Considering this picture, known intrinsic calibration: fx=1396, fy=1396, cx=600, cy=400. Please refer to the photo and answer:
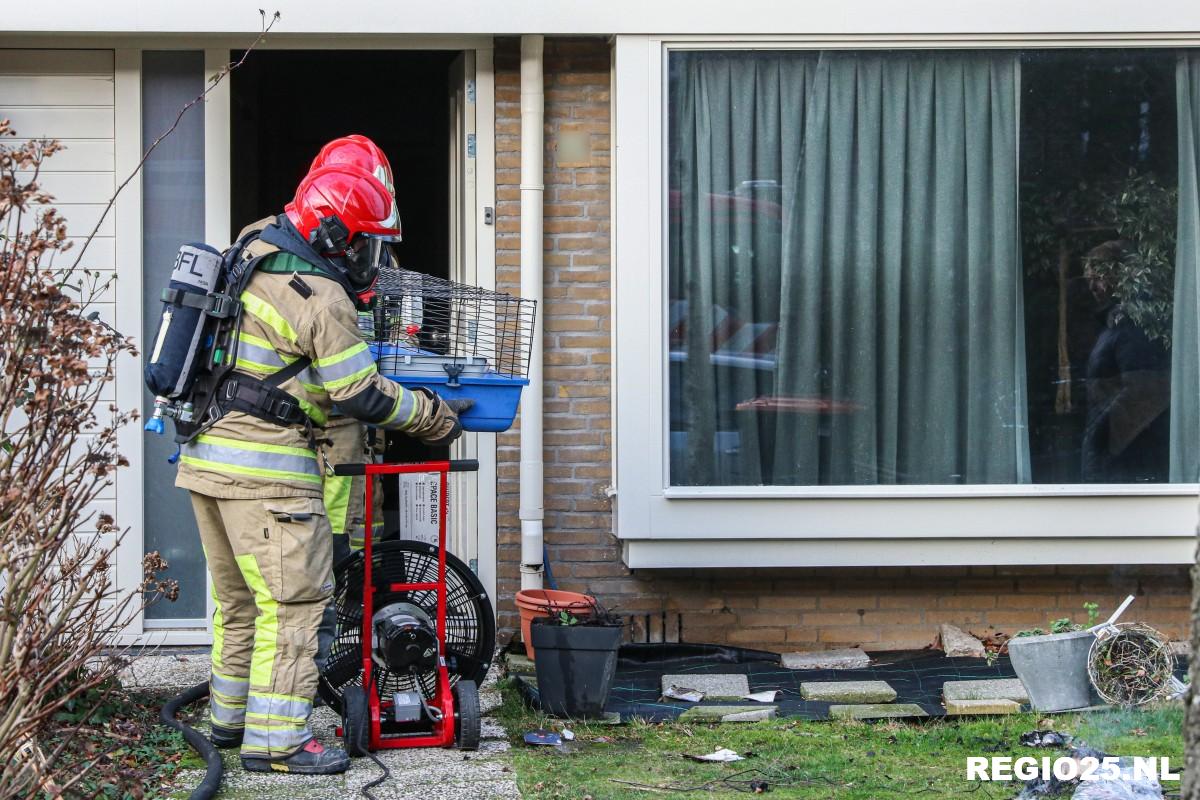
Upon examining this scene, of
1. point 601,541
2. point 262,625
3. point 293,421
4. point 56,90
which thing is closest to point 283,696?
point 262,625

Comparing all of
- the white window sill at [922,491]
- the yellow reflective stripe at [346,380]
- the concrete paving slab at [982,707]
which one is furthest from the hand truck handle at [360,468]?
the concrete paving slab at [982,707]

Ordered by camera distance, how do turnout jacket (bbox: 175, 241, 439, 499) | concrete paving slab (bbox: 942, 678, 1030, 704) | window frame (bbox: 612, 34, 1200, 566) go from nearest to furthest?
turnout jacket (bbox: 175, 241, 439, 499) → concrete paving slab (bbox: 942, 678, 1030, 704) → window frame (bbox: 612, 34, 1200, 566)

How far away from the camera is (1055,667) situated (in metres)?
5.57

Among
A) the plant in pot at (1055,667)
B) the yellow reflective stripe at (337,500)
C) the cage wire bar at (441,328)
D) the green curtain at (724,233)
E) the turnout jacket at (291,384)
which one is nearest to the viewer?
the turnout jacket at (291,384)

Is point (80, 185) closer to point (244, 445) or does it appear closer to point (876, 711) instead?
point (244, 445)

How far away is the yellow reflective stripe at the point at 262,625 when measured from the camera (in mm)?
4844

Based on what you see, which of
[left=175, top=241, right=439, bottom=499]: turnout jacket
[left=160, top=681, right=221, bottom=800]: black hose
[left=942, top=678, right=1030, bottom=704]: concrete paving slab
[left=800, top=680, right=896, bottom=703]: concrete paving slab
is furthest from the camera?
[left=800, top=680, right=896, bottom=703]: concrete paving slab

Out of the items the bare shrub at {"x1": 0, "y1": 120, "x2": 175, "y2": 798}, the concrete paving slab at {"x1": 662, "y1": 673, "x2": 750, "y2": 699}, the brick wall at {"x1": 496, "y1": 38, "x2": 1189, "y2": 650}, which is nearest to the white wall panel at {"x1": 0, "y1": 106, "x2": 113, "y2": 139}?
the brick wall at {"x1": 496, "y1": 38, "x2": 1189, "y2": 650}

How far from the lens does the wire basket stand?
16.9 ft

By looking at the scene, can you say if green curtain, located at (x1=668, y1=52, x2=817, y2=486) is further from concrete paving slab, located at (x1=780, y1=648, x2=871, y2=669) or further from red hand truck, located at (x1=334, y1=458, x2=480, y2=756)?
red hand truck, located at (x1=334, y1=458, x2=480, y2=756)

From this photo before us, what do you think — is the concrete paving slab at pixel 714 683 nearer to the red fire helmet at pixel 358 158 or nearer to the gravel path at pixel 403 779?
the gravel path at pixel 403 779

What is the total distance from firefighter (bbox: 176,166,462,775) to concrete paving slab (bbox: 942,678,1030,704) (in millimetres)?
2535

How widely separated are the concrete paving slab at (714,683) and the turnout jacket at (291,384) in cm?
201
